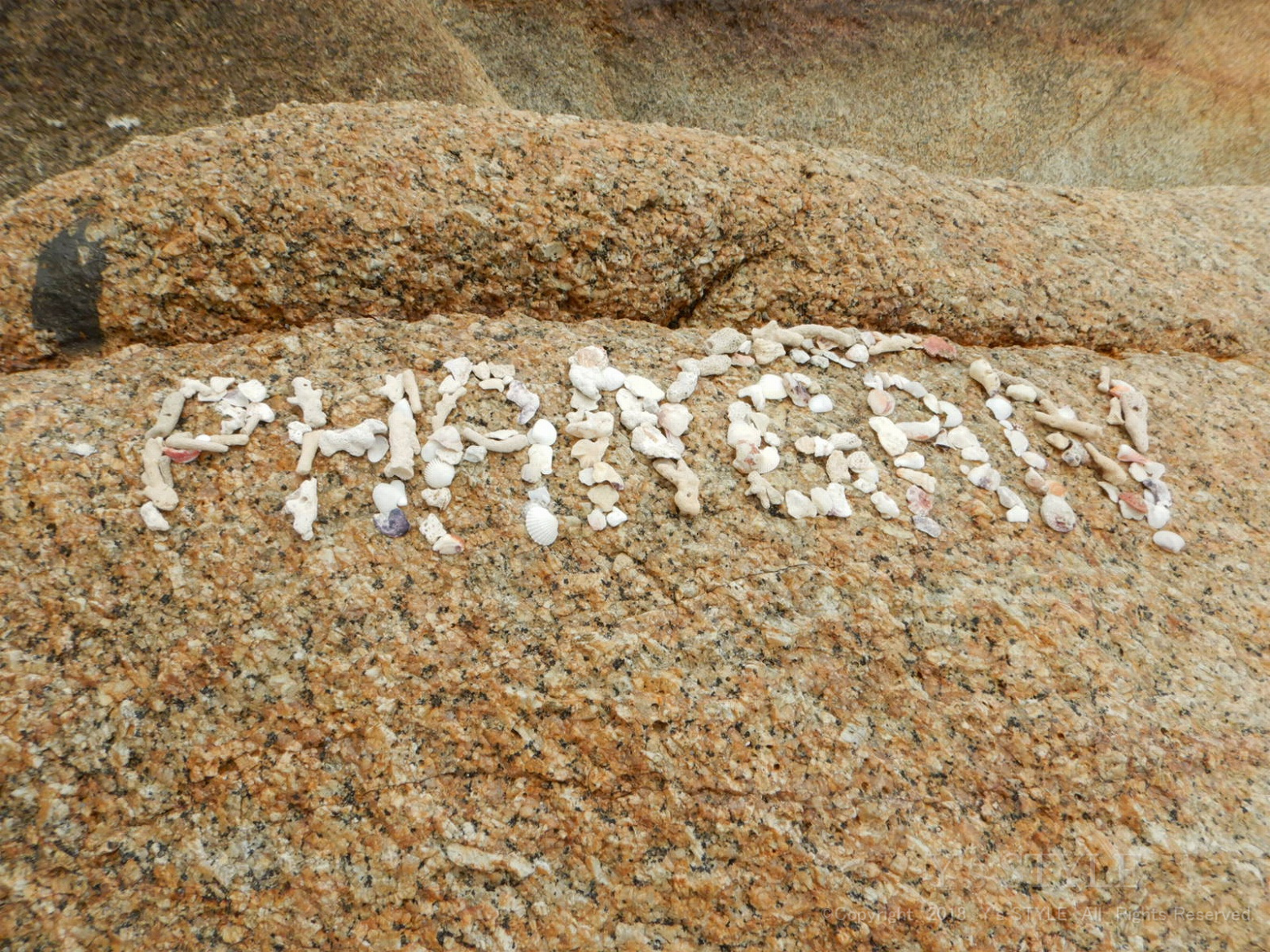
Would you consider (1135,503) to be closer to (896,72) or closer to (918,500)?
(918,500)

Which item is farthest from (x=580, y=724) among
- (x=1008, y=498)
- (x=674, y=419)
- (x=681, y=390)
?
(x=1008, y=498)

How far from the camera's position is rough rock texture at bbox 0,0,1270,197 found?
13.6 feet

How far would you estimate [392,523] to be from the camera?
178 cm

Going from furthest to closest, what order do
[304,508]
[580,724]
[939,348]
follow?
[939,348] < [304,508] < [580,724]

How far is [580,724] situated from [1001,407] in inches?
63.6

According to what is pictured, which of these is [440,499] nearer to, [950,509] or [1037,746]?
[950,509]

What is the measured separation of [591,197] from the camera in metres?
2.30

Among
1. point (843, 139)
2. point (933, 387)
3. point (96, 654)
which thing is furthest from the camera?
point (843, 139)

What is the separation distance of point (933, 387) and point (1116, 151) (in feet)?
13.2

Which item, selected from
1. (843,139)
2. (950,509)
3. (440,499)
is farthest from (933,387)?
(843,139)

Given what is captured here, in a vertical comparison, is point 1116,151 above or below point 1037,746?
above

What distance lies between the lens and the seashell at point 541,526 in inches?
71.2

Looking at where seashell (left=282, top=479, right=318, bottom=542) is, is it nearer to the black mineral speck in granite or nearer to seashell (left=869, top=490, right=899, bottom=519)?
the black mineral speck in granite

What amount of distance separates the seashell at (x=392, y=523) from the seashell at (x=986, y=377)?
5.93 feet
